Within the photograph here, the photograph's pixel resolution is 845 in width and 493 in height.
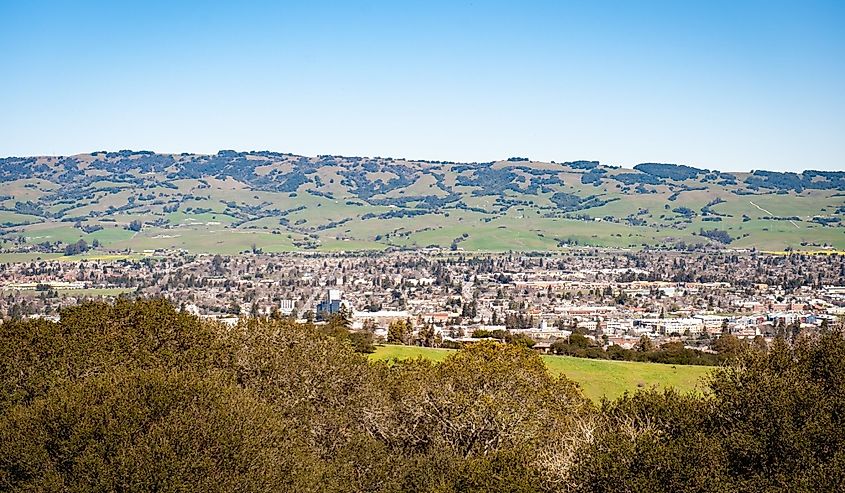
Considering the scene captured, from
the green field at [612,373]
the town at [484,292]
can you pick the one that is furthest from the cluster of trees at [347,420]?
the town at [484,292]

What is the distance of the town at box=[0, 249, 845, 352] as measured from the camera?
96.6m

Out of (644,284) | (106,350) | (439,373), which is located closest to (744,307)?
(644,284)

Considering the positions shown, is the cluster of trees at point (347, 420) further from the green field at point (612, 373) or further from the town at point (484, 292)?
the town at point (484, 292)

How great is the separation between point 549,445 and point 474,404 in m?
3.68

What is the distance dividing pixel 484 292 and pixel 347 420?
366ft

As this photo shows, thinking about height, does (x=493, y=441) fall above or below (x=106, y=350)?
below

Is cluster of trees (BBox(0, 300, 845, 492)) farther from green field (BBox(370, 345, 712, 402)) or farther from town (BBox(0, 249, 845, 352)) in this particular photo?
town (BBox(0, 249, 845, 352))

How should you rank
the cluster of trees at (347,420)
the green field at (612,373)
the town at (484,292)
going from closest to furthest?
the cluster of trees at (347,420), the green field at (612,373), the town at (484,292)

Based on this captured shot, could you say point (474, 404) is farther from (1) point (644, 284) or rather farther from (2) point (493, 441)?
(1) point (644, 284)

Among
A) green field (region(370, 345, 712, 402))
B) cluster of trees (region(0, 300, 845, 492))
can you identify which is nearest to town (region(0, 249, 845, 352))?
green field (region(370, 345, 712, 402))

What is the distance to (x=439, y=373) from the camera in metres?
38.1

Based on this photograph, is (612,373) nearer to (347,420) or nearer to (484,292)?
(347,420)

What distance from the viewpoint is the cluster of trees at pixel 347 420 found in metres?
22.0

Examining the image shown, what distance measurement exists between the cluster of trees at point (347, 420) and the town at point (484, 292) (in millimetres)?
35035
